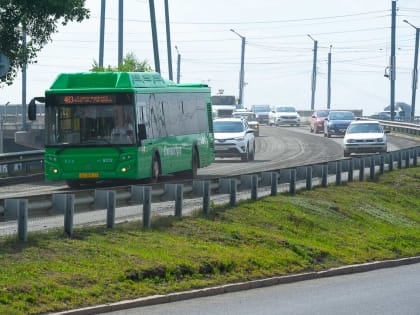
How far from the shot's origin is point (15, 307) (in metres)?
14.0

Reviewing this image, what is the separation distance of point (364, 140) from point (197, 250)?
36371 millimetres

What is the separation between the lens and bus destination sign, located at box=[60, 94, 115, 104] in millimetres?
32625

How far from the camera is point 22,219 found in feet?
57.2

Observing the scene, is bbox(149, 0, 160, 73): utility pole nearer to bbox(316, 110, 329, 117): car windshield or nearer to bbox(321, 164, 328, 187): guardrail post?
bbox(321, 164, 328, 187): guardrail post

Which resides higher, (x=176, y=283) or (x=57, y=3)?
(x=57, y=3)

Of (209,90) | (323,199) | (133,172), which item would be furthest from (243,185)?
(209,90)

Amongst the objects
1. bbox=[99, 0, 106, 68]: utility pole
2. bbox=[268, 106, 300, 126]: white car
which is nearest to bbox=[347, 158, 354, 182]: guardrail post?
bbox=[99, 0, 106, 68]: utility pole

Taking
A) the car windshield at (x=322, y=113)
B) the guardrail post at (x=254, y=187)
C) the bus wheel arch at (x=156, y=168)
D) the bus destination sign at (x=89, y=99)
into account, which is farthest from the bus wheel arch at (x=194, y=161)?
the car windshield at (x=322, y=113)

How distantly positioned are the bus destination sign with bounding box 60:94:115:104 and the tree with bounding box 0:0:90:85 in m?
5.14

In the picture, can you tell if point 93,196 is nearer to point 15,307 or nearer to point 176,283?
point 176,283

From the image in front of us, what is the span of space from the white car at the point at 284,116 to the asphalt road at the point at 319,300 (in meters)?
85.6

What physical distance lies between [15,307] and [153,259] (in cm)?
381

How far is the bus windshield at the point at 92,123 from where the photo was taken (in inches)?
1284

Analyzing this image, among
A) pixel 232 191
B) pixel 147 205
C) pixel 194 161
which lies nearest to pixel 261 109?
pixel 194 161
